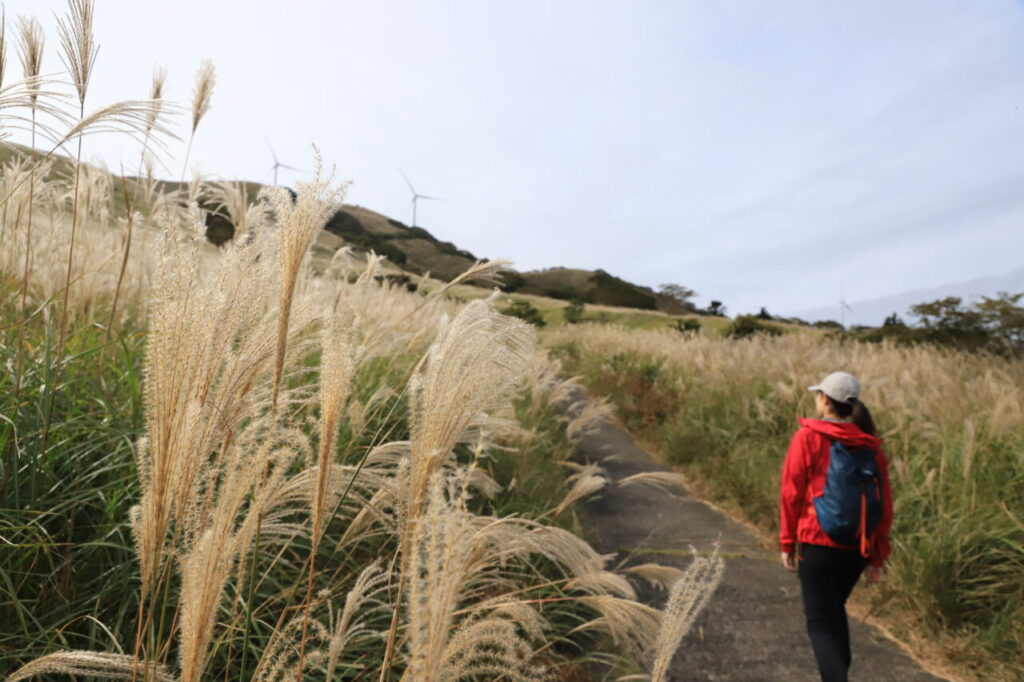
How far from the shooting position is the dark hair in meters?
3.91

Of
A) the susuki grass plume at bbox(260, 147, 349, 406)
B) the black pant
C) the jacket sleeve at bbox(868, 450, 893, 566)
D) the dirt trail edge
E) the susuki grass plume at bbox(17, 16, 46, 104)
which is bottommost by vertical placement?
the dirt trail edge

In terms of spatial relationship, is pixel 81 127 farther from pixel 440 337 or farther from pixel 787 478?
pixel 787 478

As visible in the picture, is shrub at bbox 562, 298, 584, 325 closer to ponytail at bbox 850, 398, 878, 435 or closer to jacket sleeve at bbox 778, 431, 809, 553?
ponytail at bbox 850, 398, 878, 435

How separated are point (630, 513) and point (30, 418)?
18.1 ft

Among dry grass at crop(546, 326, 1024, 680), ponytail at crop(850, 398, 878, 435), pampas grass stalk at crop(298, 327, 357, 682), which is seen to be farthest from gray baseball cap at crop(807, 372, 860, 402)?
pampas grass stalk at crop(298, 327, 357, 682)

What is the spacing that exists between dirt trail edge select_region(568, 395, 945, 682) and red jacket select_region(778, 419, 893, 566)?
2.64 feet

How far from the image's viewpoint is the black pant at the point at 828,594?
3582mm

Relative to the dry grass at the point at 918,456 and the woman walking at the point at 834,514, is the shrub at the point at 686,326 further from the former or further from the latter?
the woman walking at the point at 834,514

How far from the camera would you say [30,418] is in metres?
2.52

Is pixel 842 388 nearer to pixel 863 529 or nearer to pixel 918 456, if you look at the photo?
pixel 863 529

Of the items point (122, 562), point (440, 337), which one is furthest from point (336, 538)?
point (440, 337)

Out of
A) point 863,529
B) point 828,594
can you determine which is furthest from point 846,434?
point 828,594

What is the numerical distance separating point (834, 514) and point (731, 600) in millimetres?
1507

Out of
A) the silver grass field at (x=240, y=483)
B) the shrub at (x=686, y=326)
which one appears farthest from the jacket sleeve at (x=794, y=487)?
the shrub at (x=686, y=326)
